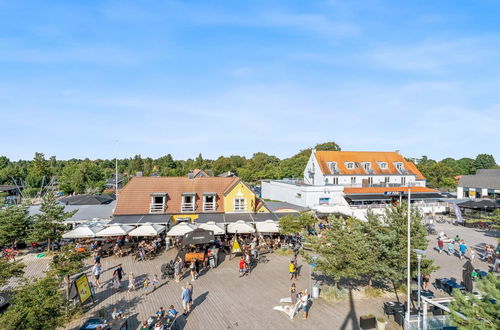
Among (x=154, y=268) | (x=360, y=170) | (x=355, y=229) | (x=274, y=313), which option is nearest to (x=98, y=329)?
(x=274, y=313)

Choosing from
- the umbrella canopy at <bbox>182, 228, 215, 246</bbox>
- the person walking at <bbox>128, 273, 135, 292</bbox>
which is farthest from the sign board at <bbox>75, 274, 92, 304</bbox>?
the umbrella canopy at <bbox>182, 228, 215, 246</bbox>

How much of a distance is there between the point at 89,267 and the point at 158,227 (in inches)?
223

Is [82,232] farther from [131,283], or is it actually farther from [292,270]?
[292,270]

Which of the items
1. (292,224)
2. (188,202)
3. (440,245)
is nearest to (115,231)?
(188,202)

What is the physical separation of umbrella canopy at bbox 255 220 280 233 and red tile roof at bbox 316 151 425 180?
22228 mm

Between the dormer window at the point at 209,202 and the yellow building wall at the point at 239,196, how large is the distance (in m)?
1.30

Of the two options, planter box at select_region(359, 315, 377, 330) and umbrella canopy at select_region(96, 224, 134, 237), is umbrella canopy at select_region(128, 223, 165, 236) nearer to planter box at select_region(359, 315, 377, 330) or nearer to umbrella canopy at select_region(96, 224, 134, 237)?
umbrella canopy at select_region(96, 224, 134, 237)

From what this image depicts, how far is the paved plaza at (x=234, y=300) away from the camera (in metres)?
13.2

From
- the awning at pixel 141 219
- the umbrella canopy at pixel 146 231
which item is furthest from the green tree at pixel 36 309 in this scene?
the awning at pixel 141 219

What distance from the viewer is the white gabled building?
1801 inches

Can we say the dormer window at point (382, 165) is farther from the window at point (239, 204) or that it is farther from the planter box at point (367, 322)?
the planter box at point (367, 322)

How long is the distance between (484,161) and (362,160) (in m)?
109

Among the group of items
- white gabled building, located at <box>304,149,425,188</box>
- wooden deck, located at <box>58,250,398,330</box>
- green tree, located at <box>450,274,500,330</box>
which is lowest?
wooden deck, located at <box>58,250,398,330</box>

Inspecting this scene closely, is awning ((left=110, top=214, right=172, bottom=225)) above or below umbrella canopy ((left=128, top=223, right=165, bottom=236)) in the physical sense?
above
